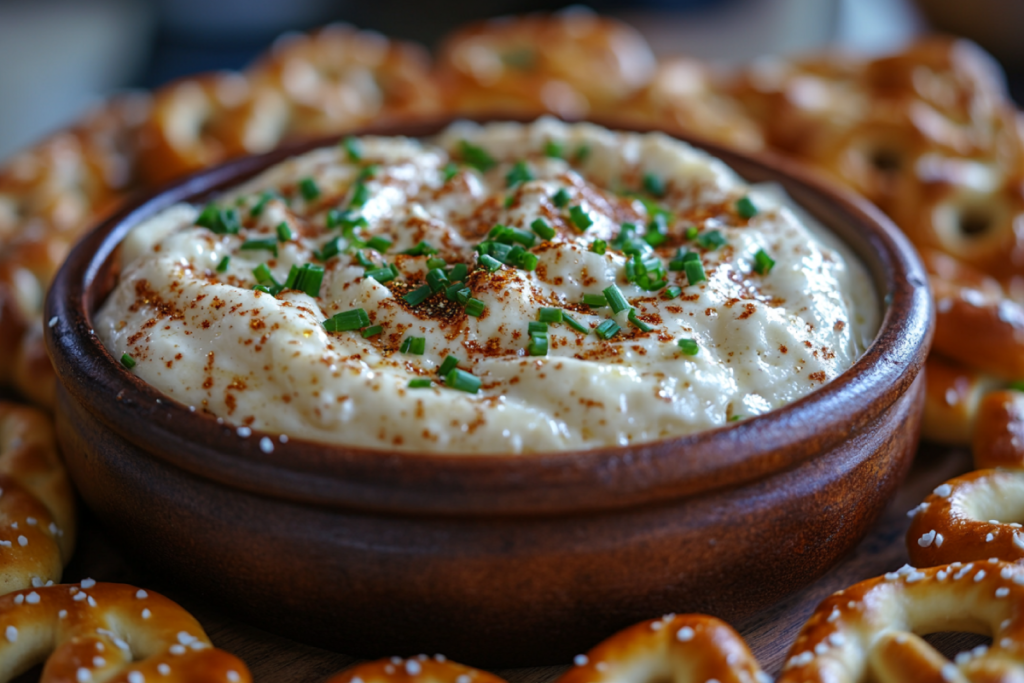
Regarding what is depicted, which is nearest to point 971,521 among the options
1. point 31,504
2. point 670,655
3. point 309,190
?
point 670,655

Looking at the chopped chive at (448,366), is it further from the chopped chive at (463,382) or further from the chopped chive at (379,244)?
the chopped chive at (379,244)

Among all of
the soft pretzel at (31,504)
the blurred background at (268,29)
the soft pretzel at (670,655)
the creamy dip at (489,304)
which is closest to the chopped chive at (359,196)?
the creamy dip at (489,304)

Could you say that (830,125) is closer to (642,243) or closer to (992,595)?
(642,243)

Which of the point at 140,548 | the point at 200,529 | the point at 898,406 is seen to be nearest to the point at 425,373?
the point at 200,529

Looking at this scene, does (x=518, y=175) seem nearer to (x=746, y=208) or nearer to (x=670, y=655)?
(x=746, y=208)

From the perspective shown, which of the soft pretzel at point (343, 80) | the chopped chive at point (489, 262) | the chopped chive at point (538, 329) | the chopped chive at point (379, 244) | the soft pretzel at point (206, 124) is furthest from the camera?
the soft pretzel at point (343, 80)

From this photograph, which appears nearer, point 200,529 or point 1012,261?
point 200,529
